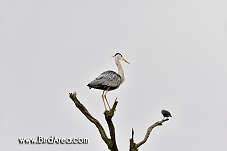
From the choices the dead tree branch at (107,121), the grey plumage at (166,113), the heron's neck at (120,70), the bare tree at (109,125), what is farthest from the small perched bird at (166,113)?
the dead tree branch at (107,121)

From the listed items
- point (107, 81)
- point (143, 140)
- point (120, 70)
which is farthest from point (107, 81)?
point (143, 140)

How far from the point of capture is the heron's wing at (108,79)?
6.20 meters

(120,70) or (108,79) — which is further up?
(120,70)

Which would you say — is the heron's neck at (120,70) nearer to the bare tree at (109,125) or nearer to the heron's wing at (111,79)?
the heron's wing at (111,79)

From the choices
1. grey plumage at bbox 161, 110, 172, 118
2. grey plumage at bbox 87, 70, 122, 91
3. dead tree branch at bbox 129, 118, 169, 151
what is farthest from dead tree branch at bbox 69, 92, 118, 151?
grey plumage at bbox 161, 110, 172, 118

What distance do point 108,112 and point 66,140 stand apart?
1721mm

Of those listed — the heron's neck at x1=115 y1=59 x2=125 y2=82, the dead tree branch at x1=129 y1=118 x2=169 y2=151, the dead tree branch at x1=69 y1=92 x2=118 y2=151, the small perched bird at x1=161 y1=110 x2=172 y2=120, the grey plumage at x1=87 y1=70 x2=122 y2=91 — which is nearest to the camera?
the dead tree branch at x1=69 y1=92 x2=118 y2=151

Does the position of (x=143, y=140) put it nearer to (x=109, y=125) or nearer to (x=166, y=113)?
(x=166, y=113)

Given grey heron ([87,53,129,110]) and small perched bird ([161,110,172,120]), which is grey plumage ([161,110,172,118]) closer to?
small perched bird ([161,110,172,120])

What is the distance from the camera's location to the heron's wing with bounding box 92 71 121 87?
20.4 ft

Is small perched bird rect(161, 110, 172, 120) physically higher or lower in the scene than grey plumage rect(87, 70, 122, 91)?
lower

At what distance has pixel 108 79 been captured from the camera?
626 centimetres

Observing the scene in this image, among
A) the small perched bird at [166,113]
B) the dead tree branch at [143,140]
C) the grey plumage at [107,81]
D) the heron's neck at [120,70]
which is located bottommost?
the dead tree branch at [143,140]

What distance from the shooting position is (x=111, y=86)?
634cm
